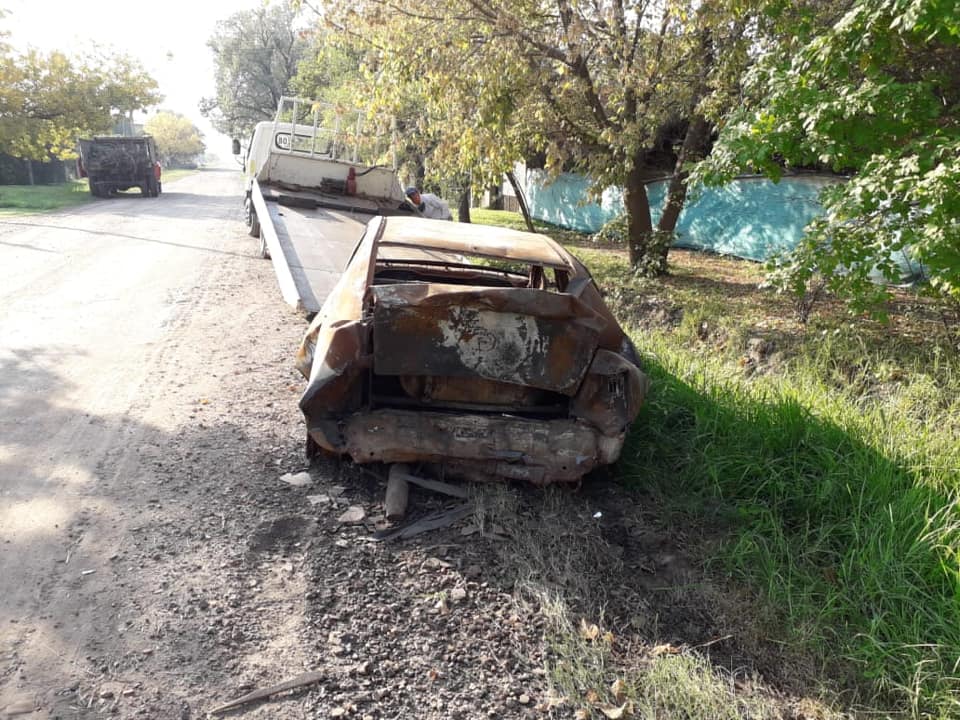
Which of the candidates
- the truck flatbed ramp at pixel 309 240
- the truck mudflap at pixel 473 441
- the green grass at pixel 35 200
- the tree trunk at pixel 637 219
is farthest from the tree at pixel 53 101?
the truck mudflap at pixel 473 441

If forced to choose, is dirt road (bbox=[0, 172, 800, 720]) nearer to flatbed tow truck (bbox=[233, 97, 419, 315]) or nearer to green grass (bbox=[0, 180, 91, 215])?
flatbed tow truck (bbox=[233, 97, 419, 315])

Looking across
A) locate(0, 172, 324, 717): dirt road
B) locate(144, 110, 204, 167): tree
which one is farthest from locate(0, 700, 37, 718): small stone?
locate(144, 110, 204, 167): tree

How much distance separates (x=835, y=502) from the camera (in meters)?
3.95

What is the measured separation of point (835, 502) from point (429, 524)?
233 cm

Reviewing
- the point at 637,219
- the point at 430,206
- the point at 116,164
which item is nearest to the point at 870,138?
the point at 637,219

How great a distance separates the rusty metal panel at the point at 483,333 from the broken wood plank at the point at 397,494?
0.68 m

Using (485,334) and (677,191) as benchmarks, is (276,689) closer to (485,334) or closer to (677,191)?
(485,334)

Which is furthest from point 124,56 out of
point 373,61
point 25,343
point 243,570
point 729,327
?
point 243,570

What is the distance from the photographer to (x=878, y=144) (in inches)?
210

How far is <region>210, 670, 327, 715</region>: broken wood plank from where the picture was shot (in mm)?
2455

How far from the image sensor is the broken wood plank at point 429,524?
3703 millimetres

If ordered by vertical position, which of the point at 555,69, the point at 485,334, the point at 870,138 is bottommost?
the point at 485,334

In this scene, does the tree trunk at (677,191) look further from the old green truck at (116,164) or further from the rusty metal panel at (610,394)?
the old green truck at (116,164)

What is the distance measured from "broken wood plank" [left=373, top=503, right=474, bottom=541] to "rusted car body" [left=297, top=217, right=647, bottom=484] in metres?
0.29
